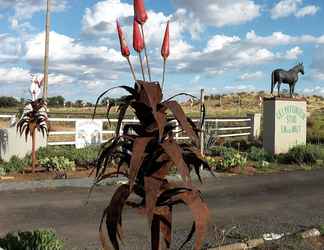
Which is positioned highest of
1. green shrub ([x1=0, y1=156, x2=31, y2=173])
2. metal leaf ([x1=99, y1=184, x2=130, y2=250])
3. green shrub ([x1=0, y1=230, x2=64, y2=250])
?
metal leaf ([x1=99, y1=184, x2=130, y2=250])

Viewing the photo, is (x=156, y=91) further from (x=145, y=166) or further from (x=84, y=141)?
(x=84, y=141)

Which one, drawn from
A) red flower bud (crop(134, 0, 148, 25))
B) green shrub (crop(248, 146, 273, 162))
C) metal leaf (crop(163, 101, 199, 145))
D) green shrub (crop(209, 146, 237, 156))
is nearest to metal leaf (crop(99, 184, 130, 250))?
metal leaf (crop(163, 101, 199, 145))

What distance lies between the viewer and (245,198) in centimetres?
1121

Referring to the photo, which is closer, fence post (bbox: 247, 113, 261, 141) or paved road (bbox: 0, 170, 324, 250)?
paved road (bbox: 0, 170, 324, 250)

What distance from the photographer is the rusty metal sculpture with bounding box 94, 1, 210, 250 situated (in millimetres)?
3412

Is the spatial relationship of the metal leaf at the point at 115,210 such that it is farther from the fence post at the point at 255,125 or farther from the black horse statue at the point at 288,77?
the fence post at the point at 255,125

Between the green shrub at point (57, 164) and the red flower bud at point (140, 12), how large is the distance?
37.0 feet

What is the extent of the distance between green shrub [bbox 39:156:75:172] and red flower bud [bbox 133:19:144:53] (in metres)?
11.2

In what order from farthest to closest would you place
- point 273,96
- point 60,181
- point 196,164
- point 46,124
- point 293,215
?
point 273,96, point 46,124, point 60,181, point 293,215, point 196,164

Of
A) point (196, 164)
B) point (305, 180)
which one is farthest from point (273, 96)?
point (196, 164)

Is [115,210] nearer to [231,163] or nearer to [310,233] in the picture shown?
[310,233]

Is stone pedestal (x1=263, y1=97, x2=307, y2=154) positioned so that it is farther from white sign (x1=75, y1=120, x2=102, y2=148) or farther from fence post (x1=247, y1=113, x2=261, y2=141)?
fence post (x1=247, y1=113, x2=261, y2=141)

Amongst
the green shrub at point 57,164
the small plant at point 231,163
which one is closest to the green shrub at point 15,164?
the green shrub at point 57,164

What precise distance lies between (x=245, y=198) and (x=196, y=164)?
301 inches
